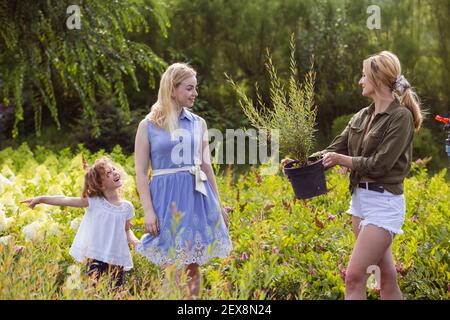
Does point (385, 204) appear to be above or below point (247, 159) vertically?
above

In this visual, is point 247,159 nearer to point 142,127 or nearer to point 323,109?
point 323,109

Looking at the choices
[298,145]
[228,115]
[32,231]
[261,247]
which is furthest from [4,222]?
[228,115]

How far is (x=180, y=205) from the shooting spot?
3.33 meters

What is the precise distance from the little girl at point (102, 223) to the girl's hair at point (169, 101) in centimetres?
51

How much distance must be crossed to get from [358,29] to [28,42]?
5.59m

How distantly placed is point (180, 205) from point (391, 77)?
1137 millimetres

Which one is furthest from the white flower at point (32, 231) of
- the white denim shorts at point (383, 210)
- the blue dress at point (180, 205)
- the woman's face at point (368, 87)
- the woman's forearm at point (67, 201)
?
the woman's face at point (368, 87)

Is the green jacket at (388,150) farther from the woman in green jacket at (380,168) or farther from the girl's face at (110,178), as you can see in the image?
the girl's face at (110,178)

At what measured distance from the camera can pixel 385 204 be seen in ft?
10.0

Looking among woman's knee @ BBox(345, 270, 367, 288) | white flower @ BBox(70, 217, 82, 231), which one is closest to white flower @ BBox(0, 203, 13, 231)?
white flower @ BBox(70, 217, 82, 231)

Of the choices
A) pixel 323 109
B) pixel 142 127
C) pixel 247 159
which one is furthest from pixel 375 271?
pixel 323 109

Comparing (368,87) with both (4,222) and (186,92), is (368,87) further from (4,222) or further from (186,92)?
(4,222)

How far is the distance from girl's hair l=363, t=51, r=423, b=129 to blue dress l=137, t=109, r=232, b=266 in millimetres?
893
